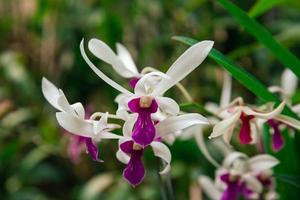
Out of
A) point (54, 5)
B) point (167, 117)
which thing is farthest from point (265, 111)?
point (54, 5)

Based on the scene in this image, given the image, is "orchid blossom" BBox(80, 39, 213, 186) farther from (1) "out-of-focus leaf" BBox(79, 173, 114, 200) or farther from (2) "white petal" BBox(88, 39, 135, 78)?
(1) "out-of-focus leaf" BBox(79, 173, 114, 200)

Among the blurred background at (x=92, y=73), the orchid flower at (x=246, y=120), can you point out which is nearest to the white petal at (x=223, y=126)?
the orchid flower at (x=246, y=120)

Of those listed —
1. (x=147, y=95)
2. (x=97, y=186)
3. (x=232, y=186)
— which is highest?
(x=147, y=95)

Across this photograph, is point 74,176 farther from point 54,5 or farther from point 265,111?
Result: point 265,111

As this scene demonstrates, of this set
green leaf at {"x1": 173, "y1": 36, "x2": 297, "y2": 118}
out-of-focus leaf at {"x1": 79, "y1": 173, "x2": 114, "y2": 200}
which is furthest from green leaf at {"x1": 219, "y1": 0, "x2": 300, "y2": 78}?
out-of-focus leaf at {"x1": 79, "y1": 173, "x2": 114, "y2": 200}

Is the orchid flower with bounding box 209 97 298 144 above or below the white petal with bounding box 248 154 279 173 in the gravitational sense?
above

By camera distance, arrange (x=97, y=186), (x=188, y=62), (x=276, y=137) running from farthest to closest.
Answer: (x=97, y=186)
(x=276, y=137)
(x=188, y=62)

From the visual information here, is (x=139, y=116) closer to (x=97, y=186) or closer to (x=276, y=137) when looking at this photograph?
(x=276, y=137)

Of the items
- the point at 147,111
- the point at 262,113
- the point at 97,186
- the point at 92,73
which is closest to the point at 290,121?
the point at 262,113
